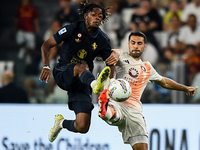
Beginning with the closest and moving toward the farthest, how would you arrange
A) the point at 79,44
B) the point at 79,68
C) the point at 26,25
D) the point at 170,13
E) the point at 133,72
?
the point at 79,68, the point at 79,44, the point at 133,72, the point at 170,13, the point at 26,25

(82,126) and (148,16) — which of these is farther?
(148,16)

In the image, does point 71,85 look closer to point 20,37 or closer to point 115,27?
point 115,27

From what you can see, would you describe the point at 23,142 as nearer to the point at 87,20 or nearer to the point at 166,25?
the point at 87,20

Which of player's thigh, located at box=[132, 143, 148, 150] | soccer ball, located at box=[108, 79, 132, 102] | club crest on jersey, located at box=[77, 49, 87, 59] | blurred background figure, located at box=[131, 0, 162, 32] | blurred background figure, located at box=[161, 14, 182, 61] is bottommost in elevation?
player's thigh, located at box=[132, 143, 148, 150]

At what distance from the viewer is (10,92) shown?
7.75 metres

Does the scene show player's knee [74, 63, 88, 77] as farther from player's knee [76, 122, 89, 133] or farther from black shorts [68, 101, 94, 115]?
player's knee [76, 122, 89, 133]

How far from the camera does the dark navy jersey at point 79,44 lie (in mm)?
5305

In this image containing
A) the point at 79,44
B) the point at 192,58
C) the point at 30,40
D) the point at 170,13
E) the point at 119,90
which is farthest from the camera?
the point at 170,13

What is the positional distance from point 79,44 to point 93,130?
5.74 ft

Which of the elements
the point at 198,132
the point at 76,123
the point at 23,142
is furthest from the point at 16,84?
the point at 198,132

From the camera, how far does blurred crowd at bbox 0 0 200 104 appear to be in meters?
7.87

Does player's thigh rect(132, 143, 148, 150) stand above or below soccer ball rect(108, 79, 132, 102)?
below

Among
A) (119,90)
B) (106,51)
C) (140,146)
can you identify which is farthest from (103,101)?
(140,146)

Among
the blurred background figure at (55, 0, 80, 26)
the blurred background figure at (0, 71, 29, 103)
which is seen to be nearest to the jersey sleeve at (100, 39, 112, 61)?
the blurred background figure at (0, 71, 29, 103)
